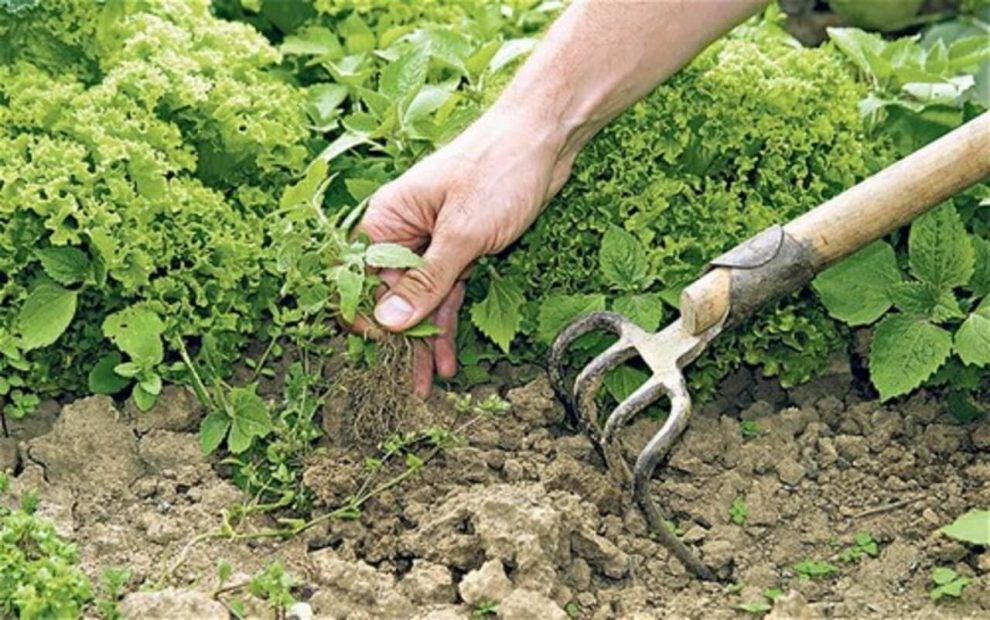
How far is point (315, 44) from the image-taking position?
398 centimetres

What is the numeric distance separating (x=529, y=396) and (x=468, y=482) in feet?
0.87

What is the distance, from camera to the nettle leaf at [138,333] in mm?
3219

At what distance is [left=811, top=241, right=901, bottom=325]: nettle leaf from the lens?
11.0ft

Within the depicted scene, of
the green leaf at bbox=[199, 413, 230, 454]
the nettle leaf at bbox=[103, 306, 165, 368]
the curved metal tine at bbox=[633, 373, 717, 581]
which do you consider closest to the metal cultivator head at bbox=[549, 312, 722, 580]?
the curved metal tine at bbox=[633, 373, 717, 581]

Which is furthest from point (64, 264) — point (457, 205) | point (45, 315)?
point (457, 205)

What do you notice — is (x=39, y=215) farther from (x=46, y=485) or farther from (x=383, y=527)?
(x=383, y=527)

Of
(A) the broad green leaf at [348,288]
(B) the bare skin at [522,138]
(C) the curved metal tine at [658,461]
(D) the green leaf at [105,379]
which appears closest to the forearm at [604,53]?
(B) the bare skin at [522,138]

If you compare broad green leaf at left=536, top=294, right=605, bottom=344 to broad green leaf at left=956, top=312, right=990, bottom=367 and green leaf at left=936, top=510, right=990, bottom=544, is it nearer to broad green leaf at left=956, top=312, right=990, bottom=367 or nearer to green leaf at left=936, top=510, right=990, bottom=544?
broad green leaf at left=956, top=312, right=990, bottom=367

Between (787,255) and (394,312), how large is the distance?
0.75 meters

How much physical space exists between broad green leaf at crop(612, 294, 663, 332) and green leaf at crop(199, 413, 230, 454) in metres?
0.81

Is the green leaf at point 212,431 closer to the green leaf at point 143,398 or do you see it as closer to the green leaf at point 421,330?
the green leaf at point 143,398

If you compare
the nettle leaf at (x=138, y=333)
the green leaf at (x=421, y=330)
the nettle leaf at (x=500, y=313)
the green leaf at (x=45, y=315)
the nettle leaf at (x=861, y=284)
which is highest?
the green leaf at (x=45, y=315)

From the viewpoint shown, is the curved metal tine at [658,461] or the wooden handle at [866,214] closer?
the curved metal tine at [658,461]

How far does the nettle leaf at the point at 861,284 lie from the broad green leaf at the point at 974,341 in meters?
0.17
